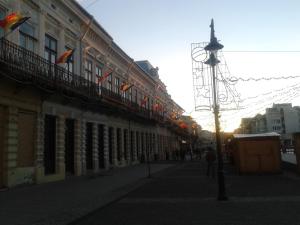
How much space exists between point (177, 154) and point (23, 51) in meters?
35.5

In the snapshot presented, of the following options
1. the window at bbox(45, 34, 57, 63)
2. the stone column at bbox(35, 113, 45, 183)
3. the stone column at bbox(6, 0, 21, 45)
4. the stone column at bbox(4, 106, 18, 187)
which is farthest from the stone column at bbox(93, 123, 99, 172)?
the stone column at bbox(6, 0, 21, 45)

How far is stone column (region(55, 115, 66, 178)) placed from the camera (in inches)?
819

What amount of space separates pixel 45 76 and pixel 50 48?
147 inches

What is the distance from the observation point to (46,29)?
20594 millimetres

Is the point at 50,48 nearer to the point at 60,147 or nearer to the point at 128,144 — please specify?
the point at 60,147

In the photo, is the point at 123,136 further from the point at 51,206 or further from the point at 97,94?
the point at 51,206

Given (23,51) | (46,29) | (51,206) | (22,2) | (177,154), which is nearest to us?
(51,206)

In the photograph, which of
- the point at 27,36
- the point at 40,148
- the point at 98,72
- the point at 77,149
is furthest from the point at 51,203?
the point at 98,72

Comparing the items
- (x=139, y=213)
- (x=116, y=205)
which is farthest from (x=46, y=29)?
(x=139, y=213)

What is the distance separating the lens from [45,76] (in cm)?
1800

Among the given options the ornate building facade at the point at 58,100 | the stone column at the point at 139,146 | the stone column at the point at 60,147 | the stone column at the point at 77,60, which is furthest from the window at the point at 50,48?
the stone column at the point at 139,146

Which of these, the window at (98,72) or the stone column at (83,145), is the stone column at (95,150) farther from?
the window at (98,72)

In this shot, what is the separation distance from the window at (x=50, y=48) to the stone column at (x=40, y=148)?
3572mm

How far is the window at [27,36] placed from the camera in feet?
60.0
